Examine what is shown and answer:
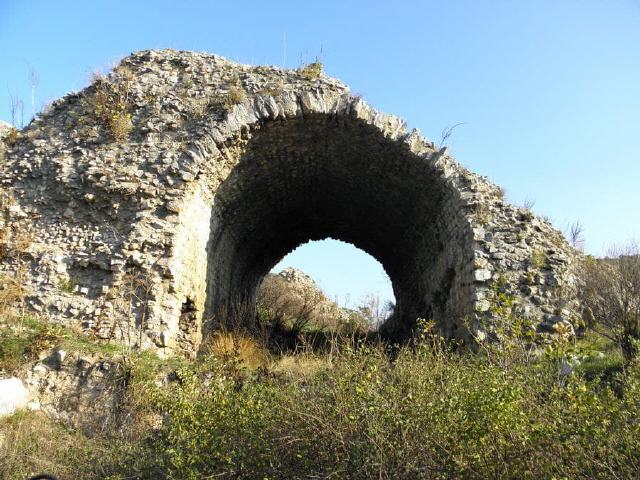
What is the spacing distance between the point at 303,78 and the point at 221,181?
2.35m

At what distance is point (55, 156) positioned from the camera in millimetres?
7867

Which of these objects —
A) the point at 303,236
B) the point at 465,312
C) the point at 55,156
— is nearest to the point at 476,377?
the point at 465,312

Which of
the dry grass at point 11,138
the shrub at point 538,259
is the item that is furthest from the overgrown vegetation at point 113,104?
the shrub at point 538,259

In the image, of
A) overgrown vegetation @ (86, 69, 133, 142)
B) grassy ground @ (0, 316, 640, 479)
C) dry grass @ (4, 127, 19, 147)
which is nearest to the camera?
grassy ground @ (0, 316, 640, 479)

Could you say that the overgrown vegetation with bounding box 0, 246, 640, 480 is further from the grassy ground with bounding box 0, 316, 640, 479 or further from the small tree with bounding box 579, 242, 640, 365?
the small tree with bounding box 579, 242, 640, 365

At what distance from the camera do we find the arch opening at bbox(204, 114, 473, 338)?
8.33 meters

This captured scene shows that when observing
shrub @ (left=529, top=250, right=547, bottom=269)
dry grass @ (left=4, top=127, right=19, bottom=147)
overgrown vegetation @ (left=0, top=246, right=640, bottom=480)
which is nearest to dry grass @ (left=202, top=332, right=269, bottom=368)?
overgrown vegetation @ (left=0, top=246, right=640, bottom=480)

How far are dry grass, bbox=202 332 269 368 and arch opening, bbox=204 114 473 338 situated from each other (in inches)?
26.5

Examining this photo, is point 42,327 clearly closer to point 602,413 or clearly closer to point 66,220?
point 66,220

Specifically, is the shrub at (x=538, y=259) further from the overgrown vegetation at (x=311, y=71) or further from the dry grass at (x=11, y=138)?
the dry grass at (x=11, y=138)

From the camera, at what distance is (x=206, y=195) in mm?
8039

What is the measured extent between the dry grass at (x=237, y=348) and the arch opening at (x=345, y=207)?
2.20ft

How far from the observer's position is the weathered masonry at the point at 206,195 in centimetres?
693

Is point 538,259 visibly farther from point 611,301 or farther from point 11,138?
point 11,138
